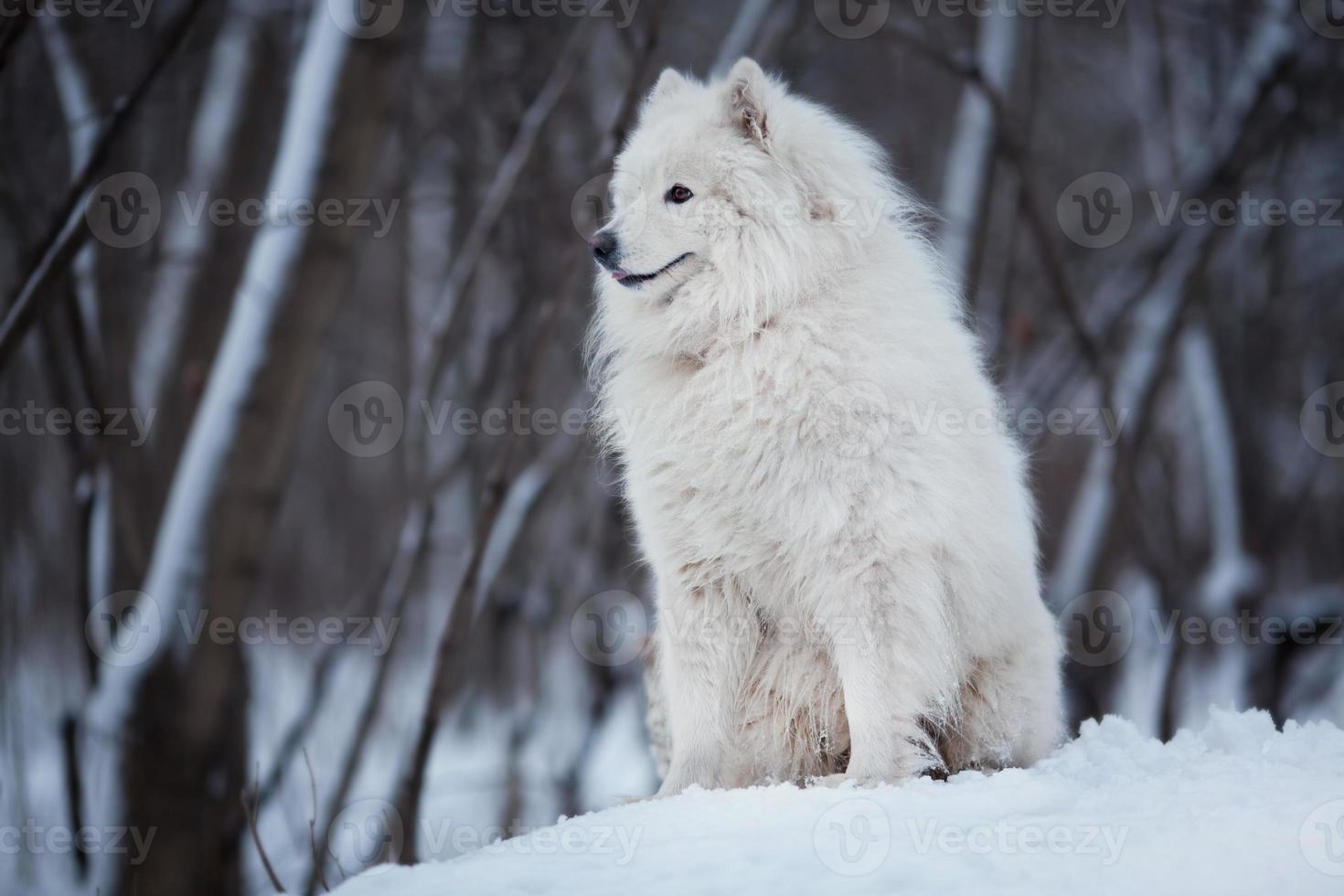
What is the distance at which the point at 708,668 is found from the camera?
364cm

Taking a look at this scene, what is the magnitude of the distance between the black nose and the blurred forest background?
1686 millimetres

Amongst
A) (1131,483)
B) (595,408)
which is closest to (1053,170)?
(1131,483)

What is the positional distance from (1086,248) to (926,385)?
10.0m

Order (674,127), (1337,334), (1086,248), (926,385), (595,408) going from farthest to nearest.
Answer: (1086,248) < (1337,334) < (595,408) < (674,127) < (926,385)

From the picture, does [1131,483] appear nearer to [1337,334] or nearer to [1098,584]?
[1098,584]

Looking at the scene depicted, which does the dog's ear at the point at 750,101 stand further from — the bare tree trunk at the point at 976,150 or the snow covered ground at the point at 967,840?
the bare tree trunk at the point at 976,150

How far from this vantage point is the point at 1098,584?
32.9 feet

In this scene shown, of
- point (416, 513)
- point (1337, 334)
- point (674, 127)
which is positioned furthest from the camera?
point (1337, 334)

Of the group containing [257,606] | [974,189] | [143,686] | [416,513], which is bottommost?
[257,606]

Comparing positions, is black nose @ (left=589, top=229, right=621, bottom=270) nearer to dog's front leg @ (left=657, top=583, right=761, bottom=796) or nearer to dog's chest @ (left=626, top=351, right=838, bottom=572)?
dog's chest @ (left=626, top=351, right=838, bottom=572)

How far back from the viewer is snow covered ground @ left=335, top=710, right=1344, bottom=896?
2381 millimetres

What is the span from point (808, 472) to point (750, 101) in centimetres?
151

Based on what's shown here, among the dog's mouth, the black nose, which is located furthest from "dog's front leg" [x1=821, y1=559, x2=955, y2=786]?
the black nose

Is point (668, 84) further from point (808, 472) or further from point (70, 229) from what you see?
point (70, 229)
